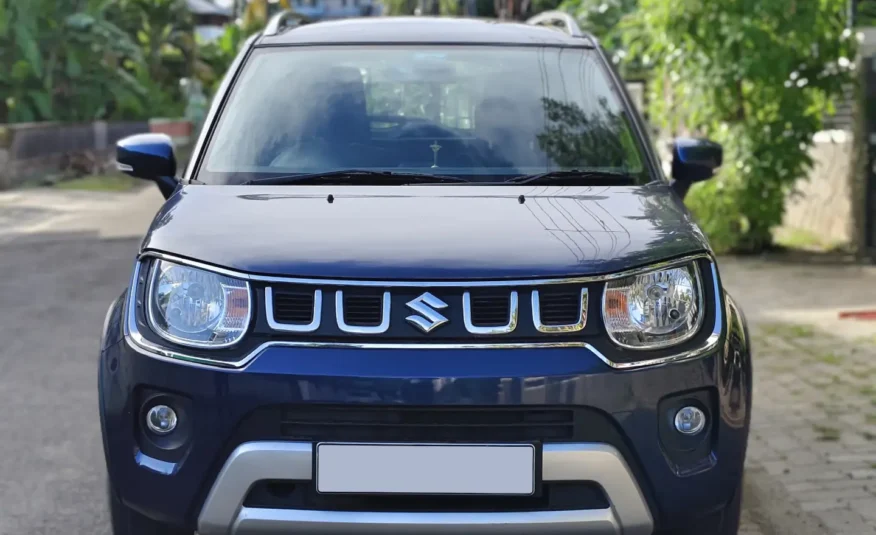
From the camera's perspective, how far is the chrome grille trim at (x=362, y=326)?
2.81m

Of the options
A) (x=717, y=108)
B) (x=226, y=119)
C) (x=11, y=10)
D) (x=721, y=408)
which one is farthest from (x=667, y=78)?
(x=11, y=10)

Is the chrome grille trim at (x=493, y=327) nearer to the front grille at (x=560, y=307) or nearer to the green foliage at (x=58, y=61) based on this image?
the front grille at (x=560, y=307)

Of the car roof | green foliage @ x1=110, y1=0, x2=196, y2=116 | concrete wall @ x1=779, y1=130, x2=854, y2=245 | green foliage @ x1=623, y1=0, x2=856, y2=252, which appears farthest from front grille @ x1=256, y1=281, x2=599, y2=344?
green foliage @ x1=110, y1=0, x2=196, y2=116

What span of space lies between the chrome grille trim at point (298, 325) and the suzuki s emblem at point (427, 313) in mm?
212

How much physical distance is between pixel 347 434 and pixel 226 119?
1.57 meters

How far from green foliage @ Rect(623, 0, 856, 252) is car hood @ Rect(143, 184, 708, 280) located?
22.9 ft

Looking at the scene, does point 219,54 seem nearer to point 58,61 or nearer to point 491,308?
point 58,61

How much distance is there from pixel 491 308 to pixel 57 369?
4.32 meters

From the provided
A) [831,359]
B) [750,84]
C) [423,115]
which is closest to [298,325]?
[423,115]

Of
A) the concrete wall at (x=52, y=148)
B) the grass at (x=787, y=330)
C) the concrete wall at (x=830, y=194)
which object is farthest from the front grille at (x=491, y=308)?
the concrete wall at (x=52, y=148)

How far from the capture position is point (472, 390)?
109 inches

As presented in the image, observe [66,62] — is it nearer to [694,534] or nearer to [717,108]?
[717,108]

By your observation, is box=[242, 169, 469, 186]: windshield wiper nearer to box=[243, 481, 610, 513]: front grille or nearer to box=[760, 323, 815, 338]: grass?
box=[243, 481, 610, 513]: front grille

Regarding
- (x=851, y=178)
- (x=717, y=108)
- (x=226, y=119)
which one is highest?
(x=226, y=119)
